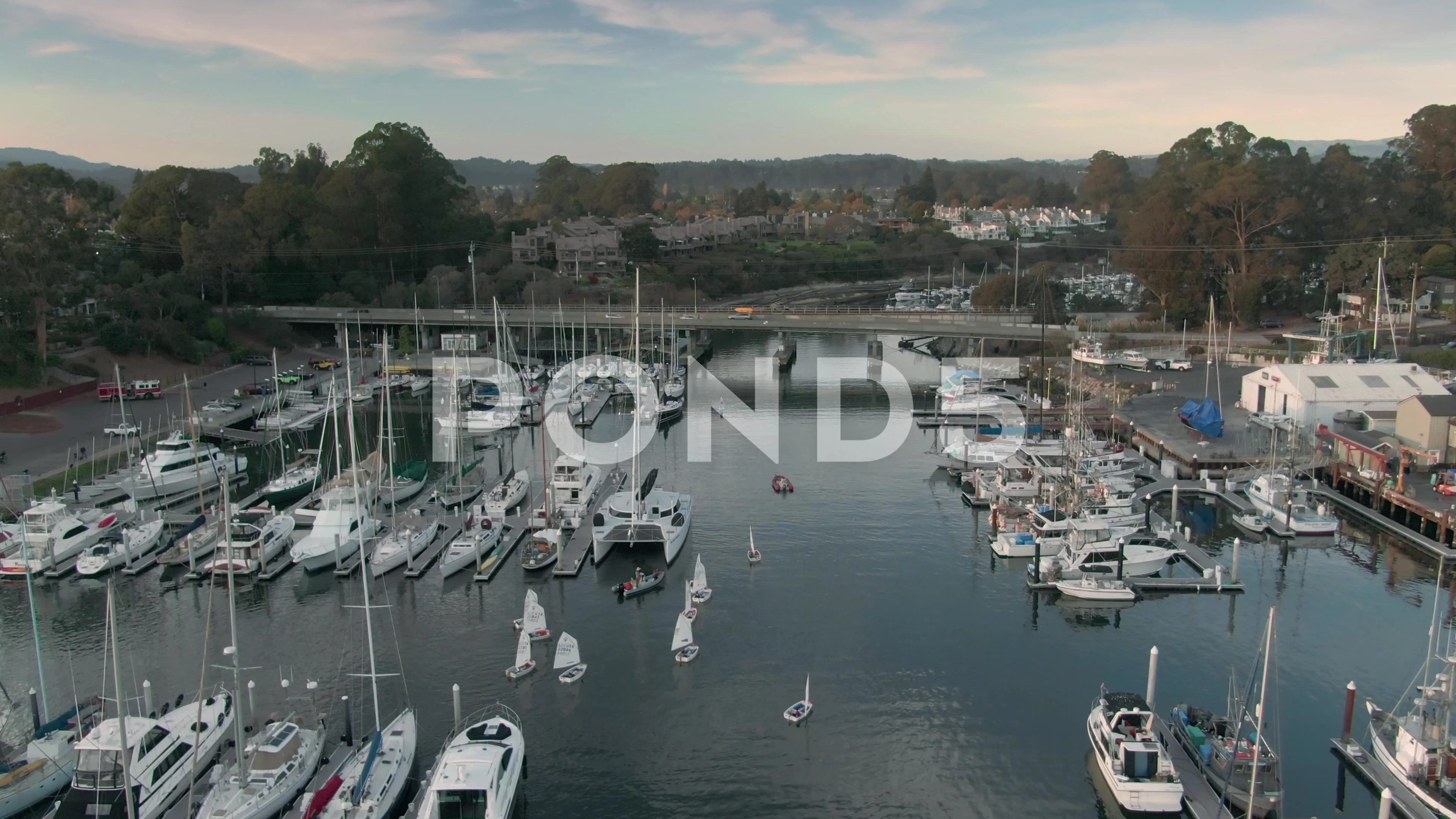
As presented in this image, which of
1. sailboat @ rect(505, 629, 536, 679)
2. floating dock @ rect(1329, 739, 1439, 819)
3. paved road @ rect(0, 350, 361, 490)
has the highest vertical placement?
paved road @ rect(0, 350, 361, 490)

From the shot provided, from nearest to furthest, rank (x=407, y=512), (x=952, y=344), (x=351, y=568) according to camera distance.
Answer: (x=351, y=568)
(x=407, y=512)
(x=952, y=344)

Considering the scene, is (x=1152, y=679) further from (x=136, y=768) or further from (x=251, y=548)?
(x=251, y=548)

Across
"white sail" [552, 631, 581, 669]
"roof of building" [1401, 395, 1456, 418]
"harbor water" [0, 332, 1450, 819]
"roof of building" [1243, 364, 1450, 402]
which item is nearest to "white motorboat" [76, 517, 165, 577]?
"harbor water" [0, 332, 1450, 819]

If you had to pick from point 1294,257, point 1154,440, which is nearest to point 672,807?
point 1154,440

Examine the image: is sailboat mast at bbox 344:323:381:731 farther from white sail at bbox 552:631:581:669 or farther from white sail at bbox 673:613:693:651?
white sail at bbox 673:613:693:651

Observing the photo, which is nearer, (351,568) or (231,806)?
(231,806)

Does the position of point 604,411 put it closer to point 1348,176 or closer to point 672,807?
point 672,807

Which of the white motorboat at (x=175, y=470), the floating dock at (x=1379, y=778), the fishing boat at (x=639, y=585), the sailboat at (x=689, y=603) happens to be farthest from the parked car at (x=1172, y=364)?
the white motorboat at (x=175, y=470)
